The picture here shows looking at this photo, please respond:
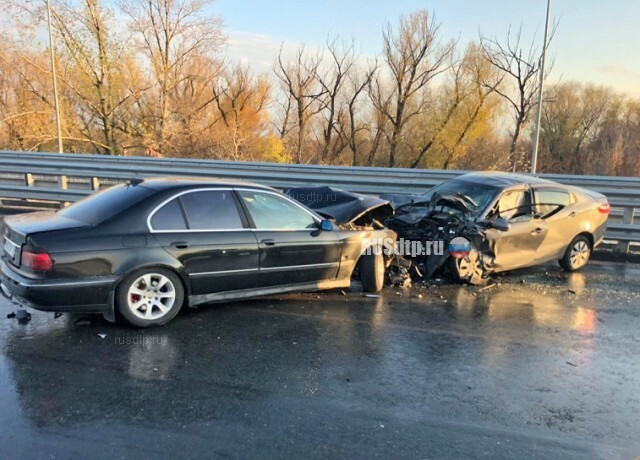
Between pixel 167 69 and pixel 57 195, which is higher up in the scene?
pixel 167 69

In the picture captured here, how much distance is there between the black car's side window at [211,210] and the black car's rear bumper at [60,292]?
1016mm

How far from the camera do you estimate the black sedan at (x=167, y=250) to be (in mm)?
4258

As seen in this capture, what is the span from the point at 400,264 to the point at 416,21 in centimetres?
3088

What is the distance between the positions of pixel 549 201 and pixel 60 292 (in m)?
6.79

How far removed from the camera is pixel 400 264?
22.0ft

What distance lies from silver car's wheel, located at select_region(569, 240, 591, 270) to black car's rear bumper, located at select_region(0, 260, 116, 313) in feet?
22.6

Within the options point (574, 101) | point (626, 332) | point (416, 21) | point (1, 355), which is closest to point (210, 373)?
point (1, 355)

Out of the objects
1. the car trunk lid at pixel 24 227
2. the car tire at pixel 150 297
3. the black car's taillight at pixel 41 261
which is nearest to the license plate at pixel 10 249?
the car trunk lid at pixel 24 227

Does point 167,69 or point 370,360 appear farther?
point 167,69

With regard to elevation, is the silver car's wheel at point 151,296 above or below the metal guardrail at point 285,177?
below

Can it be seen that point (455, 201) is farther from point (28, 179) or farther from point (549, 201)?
point (28, 179)

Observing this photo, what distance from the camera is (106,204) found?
15.8 feet

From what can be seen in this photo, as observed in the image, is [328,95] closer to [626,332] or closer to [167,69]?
[167,69]

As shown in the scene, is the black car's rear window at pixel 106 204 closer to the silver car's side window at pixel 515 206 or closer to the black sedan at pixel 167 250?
the black sedan at pixel 167 250
